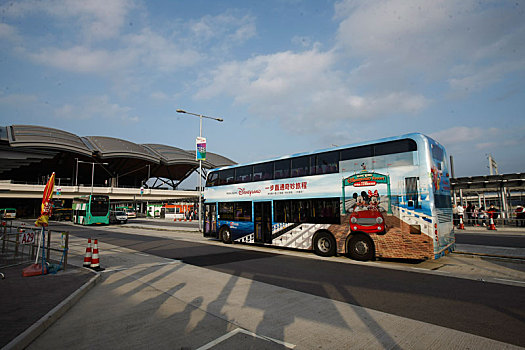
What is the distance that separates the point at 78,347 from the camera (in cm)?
390

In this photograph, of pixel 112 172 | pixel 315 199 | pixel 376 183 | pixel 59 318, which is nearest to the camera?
pixel 59 318

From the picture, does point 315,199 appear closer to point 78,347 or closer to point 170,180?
point 78,347

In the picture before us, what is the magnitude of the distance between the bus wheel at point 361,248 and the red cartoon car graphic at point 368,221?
0.98ft

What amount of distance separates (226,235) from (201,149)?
9052mm

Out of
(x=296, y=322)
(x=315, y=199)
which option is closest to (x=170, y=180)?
(x=315, y=199)

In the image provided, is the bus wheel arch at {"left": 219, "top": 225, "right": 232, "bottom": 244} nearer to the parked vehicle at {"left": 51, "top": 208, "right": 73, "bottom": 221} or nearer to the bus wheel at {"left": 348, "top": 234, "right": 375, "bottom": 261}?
the bus wheel at {"left": 348, "top": 234, "right": 375, "bottom": 261}

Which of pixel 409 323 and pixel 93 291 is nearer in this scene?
pixel 409 323

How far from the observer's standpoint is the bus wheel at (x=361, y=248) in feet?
32.2

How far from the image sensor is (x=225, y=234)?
15898mm

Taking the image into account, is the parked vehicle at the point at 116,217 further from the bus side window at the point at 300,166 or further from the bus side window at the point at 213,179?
the bus side window at the point at 300,166

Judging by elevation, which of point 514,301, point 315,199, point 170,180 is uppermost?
point 170,180

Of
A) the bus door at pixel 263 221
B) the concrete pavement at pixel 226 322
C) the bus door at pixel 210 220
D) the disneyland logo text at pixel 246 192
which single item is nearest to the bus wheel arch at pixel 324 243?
the bus door at pixel 263 221

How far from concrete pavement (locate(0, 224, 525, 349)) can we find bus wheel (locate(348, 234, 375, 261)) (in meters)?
3.29

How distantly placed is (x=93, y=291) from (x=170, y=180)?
93.9 m
